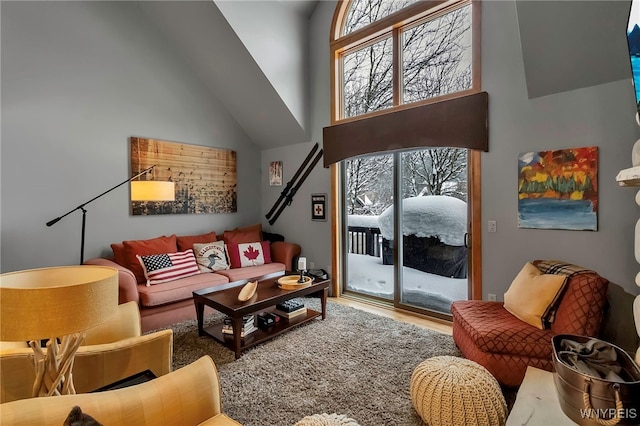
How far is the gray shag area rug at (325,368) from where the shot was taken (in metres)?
1.83

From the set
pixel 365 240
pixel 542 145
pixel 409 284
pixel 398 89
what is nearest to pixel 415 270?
pixel 409 284

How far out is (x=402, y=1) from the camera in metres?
3.56

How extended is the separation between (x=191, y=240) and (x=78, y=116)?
6.11 ft

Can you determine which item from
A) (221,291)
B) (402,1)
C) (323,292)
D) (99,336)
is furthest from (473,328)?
(402,1)

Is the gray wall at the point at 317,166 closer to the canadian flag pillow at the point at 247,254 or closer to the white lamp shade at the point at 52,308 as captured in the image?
the canadian flag pillow at the point at 247,254

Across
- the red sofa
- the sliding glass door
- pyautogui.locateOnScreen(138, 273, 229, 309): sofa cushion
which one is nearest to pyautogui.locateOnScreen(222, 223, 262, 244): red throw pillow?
the red sofa

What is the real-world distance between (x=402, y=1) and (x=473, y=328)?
3621 mm

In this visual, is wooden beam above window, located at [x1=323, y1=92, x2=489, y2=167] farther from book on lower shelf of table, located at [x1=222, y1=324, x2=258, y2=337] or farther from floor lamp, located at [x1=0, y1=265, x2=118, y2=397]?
floor lamp, located at [x1=0, y1=265, x2=118, y2=397]

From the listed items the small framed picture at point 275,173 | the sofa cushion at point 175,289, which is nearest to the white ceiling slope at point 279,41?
the small framed picture at point 275,173

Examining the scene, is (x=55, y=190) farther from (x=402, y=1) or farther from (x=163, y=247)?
(x=402, y=1)

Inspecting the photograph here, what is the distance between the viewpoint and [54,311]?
97 cm

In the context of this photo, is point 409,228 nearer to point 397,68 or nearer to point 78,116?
point 397,68

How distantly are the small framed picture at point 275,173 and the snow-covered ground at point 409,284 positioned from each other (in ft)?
5.60

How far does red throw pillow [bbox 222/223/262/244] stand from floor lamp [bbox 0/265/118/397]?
10.0ft
